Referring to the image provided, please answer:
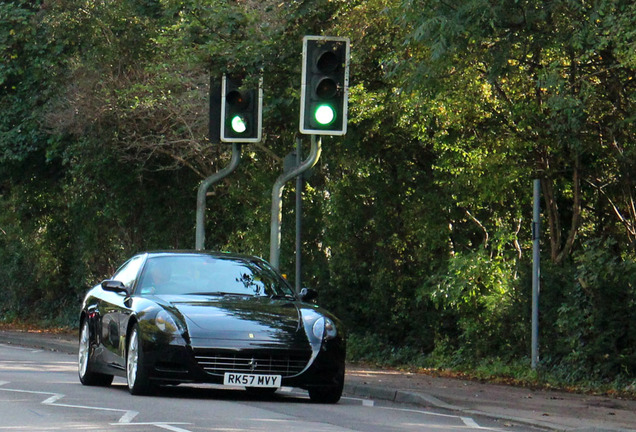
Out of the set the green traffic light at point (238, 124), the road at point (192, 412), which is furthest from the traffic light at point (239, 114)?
the road at point (192, 412)

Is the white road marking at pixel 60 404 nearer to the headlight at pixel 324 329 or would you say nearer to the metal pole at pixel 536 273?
the headlight at pixel 324 329

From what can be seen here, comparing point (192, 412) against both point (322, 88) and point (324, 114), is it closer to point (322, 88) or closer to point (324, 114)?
point (324, 114)

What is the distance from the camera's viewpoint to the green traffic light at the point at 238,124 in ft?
56.0

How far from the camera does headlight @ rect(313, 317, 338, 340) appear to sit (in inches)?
538

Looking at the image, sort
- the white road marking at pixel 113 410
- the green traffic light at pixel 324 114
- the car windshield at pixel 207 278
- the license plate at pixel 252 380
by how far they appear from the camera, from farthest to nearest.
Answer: the green traffic light at pixel 324 114, the car windshield at pixel 207 278, the license plate at pixel 252 380, the white road marking at pixel 113 410

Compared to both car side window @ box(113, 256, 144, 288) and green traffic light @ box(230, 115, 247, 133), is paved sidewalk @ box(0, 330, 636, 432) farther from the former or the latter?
green traffic light @ box(230, 115, 247, 133)

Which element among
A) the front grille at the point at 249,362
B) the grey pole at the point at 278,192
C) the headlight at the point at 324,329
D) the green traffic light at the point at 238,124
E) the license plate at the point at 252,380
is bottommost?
the license plate at the point at 252,380

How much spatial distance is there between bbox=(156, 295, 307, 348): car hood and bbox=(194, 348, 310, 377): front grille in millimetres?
96

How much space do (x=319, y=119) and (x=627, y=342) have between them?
19.1 ft

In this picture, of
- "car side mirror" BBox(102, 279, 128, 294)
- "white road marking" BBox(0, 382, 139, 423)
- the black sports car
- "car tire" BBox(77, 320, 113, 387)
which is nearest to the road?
"white road marking" BBox(0, 382, 139, 423)

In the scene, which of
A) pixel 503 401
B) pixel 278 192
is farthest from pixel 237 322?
pixel 278 192

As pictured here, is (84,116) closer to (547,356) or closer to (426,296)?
(426,296)

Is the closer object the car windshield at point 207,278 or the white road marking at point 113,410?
the white road marking at point 113,410

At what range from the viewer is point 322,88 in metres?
15.7
